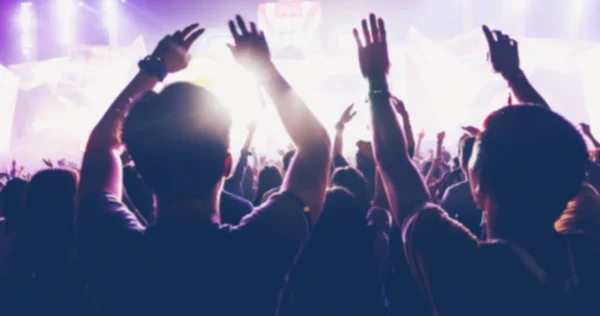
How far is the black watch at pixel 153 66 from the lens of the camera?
192 centimetres

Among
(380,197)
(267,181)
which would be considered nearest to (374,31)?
(380,197)

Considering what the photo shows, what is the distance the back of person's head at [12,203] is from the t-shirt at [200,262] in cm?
407

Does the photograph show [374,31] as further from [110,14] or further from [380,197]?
[110,14]

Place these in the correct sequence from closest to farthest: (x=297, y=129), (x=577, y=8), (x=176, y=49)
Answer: (x=297, y=129) → (x=176, y=49) → (x=577, y=8)

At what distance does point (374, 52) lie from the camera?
6.18ft

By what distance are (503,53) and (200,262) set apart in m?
2.56

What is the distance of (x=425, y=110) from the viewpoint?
28938mm

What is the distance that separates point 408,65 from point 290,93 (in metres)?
30.3

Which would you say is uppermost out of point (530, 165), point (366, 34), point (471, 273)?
point (366, 34)

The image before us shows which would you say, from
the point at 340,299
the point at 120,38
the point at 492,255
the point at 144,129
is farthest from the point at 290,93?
the point at 120,38

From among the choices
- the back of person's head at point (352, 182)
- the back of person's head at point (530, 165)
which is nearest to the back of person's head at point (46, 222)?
the back of person's head at point (352, 182)

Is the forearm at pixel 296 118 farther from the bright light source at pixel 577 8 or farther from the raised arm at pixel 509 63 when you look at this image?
the bright light source at pixel 577 8

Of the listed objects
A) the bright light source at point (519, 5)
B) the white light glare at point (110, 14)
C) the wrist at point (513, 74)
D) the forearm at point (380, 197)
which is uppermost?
the white light glare at point (110, 14)

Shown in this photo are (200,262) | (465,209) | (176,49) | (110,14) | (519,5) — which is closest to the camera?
(200,262)
